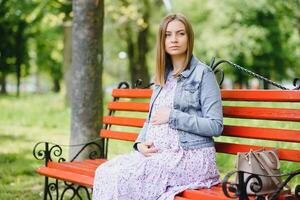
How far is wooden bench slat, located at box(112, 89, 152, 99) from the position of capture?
5.29m

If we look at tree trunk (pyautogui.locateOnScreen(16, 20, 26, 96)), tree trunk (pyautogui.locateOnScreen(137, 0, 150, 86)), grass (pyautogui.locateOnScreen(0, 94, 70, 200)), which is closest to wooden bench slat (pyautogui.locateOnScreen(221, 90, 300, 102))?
grass (pyautogui.locateOnScreen(0, 94, 70, 200))

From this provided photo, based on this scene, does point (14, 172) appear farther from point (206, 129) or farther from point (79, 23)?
point (206, 129)

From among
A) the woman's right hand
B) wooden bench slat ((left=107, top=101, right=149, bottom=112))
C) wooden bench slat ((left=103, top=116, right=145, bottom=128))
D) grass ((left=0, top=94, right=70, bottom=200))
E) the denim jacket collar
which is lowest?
grass ((left=0, top=94, right=70, bottom=200))

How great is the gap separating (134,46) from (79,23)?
52.1ft

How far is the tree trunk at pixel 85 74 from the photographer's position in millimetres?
6438

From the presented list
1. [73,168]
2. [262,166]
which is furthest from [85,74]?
[262,166]

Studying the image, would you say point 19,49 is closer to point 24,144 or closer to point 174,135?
point 24,144

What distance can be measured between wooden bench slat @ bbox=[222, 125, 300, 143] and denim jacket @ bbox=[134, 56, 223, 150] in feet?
1.04

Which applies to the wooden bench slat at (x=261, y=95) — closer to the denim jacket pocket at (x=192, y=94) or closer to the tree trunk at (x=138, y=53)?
the denim jacket pocket at (x=192, y=94)

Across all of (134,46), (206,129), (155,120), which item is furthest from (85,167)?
(134,46)

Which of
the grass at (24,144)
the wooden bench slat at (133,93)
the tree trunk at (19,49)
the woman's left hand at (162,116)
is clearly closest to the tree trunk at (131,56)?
the grass at (24,144)

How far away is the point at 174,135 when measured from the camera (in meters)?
4.23

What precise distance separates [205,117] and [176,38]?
63 cm

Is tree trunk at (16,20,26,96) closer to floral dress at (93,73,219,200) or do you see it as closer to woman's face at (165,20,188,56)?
woman's face at (165,20,188,56)
